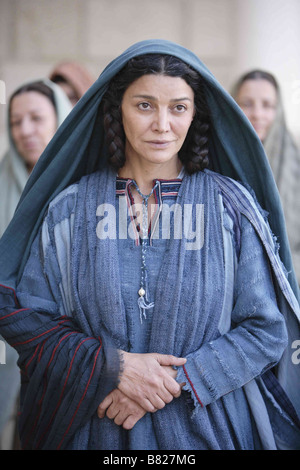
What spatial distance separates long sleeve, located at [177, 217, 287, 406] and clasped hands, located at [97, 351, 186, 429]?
35 mm

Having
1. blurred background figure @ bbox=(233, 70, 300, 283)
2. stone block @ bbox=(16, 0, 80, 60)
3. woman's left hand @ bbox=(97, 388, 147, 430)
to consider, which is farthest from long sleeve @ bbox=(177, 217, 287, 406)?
stone block @ bbox=(16, 0, 80, 60)

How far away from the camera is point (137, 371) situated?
1.19 meters

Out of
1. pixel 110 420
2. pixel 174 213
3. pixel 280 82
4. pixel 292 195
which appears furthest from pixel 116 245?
pixel 280 82

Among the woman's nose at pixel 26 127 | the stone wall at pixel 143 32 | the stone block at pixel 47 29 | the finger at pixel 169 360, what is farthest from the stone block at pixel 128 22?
the finger at pixel 169 360

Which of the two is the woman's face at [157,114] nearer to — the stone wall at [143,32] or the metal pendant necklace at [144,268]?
the metal pendant necklace at [144,268]

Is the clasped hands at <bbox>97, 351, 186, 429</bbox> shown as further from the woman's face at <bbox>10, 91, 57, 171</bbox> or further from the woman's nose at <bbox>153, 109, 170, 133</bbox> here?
the woman's face at <bbox>10, 91, 57, 171</bbox>

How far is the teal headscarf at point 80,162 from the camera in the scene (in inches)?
52.2

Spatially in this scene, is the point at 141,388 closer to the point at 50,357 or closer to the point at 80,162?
the point at 50,357

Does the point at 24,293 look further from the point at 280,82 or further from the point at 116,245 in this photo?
the point at 280,82

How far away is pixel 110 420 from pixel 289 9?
103 inches

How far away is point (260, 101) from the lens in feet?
9.03

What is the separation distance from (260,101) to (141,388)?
2.06 metres

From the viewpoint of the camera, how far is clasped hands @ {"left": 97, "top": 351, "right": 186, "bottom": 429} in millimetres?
1182

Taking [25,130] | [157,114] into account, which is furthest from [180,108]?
[25,130]
